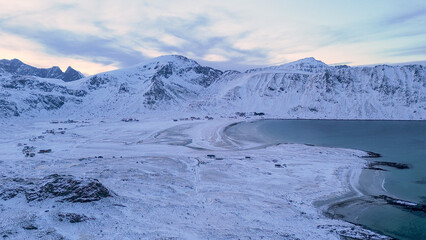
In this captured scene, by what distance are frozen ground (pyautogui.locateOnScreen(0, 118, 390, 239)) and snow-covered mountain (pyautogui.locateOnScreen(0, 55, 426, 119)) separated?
100926mm

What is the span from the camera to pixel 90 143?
60156 millimetres

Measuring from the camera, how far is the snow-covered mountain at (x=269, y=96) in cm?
13538

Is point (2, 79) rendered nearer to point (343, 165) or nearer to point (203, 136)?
point (203, 136)

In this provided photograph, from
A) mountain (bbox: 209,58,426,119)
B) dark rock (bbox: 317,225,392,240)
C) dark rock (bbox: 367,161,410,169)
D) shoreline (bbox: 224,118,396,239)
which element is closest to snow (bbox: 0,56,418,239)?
dark rock (bbox: 317,225,392,240)

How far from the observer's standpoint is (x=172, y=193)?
1113 inches

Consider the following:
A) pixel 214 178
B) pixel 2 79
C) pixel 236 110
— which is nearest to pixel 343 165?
pixel 214 178

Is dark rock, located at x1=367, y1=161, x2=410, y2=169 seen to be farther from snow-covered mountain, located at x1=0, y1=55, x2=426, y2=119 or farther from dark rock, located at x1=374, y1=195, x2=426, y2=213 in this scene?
snow-covered mountain, located at x1=0, y1=55, x2=426, y2=119

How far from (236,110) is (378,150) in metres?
109

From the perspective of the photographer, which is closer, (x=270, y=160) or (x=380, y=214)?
(x=380, y=214)

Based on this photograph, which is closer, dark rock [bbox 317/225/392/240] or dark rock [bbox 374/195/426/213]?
dark rock [bbox 317/225/392/240]

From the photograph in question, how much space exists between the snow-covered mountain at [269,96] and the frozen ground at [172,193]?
100926 millimetres

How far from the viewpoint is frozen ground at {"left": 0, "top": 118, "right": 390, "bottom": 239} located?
66.4ft

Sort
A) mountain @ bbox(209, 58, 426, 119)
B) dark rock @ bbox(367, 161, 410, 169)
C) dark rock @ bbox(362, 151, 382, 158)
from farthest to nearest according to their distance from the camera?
mountain @ bbox(209, 58, 426, 119)
dark rock @ bbox(362, 151, 382, 158)
dark rock @ bbox(367, 161, 410, 169)

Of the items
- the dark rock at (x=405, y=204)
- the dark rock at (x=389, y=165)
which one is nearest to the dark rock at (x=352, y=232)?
the dark rock at (x=405, y=204)
